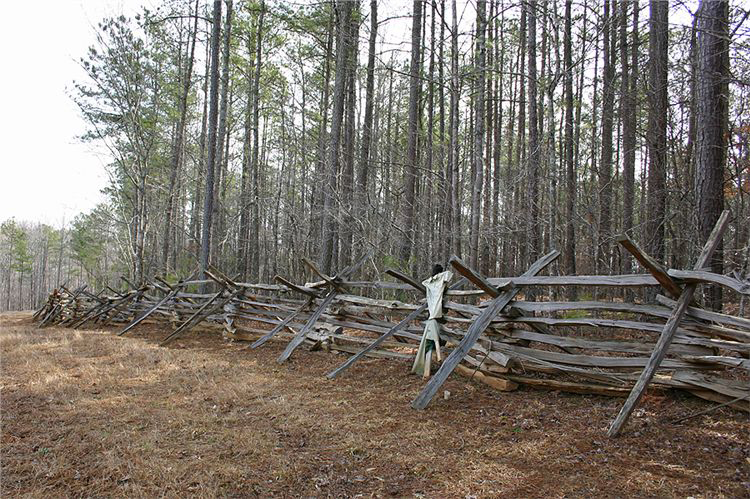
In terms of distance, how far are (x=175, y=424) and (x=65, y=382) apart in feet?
8.69

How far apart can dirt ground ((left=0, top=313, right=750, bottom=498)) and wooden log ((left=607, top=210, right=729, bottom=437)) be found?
0.53 feet

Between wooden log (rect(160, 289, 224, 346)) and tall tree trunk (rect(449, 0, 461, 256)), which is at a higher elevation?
tall tree trunk (rect(449, 0, 461, 256))

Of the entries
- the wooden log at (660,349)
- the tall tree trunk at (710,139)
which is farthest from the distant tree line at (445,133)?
the wooden log at (660,349)

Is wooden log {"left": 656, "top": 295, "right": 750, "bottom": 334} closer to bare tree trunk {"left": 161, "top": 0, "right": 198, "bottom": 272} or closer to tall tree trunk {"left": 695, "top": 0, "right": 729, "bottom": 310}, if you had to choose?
tall tree trunk {"left": 695, "top": 0, "right": 729, "bottom": 310}

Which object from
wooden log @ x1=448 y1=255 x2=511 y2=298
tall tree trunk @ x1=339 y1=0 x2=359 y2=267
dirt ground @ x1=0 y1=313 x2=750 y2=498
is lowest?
dirt ground @ x1=0 y1=313 x2=750 y2=498

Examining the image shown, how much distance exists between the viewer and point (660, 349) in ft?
10.6

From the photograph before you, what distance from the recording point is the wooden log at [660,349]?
320 cm

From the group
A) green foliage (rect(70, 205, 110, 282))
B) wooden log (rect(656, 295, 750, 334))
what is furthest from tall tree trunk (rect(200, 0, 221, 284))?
green foliage (rect(70, 205, 110, 282))

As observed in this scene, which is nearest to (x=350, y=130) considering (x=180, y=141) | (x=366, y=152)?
(x=366, y=152)

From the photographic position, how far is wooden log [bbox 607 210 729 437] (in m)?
3.20

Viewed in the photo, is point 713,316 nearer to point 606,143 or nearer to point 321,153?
point 606,143

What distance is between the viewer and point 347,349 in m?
6.97

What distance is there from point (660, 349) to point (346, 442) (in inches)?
103

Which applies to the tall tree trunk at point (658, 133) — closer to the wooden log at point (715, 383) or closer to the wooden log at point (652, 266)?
the wooden log at point (715, 383)
